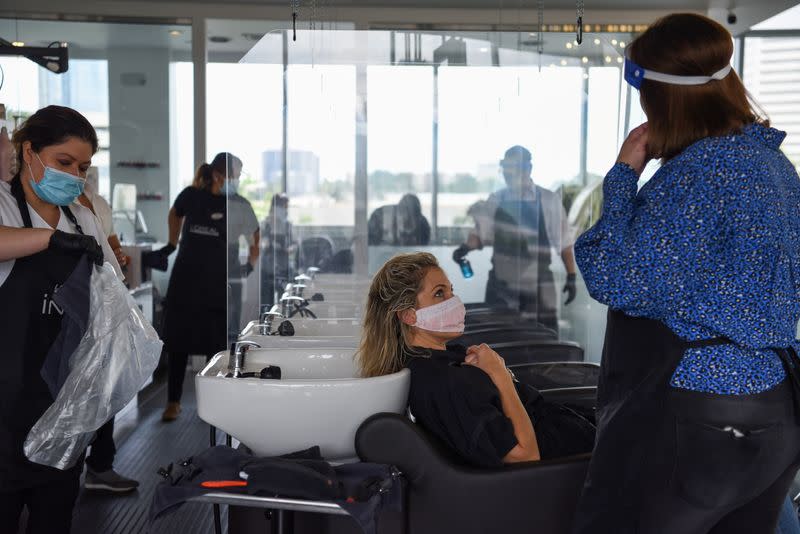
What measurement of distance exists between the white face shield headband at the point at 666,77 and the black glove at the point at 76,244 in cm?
121

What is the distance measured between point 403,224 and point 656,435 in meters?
3.56

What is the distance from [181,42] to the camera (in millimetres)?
5723

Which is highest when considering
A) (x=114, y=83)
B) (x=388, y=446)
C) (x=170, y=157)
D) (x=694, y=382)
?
(x=114, y=83)

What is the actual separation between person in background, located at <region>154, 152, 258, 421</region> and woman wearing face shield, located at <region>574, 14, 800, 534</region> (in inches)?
136

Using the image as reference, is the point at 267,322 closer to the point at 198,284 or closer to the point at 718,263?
the point at 198,284

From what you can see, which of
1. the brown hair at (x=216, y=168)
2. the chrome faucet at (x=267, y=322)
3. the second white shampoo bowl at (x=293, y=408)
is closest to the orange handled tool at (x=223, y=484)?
the second white shampoo bowl at (x=293, y=408)

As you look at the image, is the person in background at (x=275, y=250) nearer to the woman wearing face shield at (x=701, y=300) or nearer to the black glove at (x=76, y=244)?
the black glove at (x=76, y=244)

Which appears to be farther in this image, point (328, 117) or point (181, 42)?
point (181, 42)

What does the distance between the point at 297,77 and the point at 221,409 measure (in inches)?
88.7

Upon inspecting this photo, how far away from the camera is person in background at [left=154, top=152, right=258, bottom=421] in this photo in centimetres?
450

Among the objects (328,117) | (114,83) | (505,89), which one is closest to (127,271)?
(114,83)

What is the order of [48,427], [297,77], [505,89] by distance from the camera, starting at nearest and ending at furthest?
[48,427]
[297,77]
[505,89]

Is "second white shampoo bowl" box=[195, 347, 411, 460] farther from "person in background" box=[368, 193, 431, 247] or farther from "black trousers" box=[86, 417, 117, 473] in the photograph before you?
"person in background" box=[368, 193, 431, 247]

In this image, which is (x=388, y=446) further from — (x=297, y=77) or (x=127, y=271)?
(x=127, y=271)
